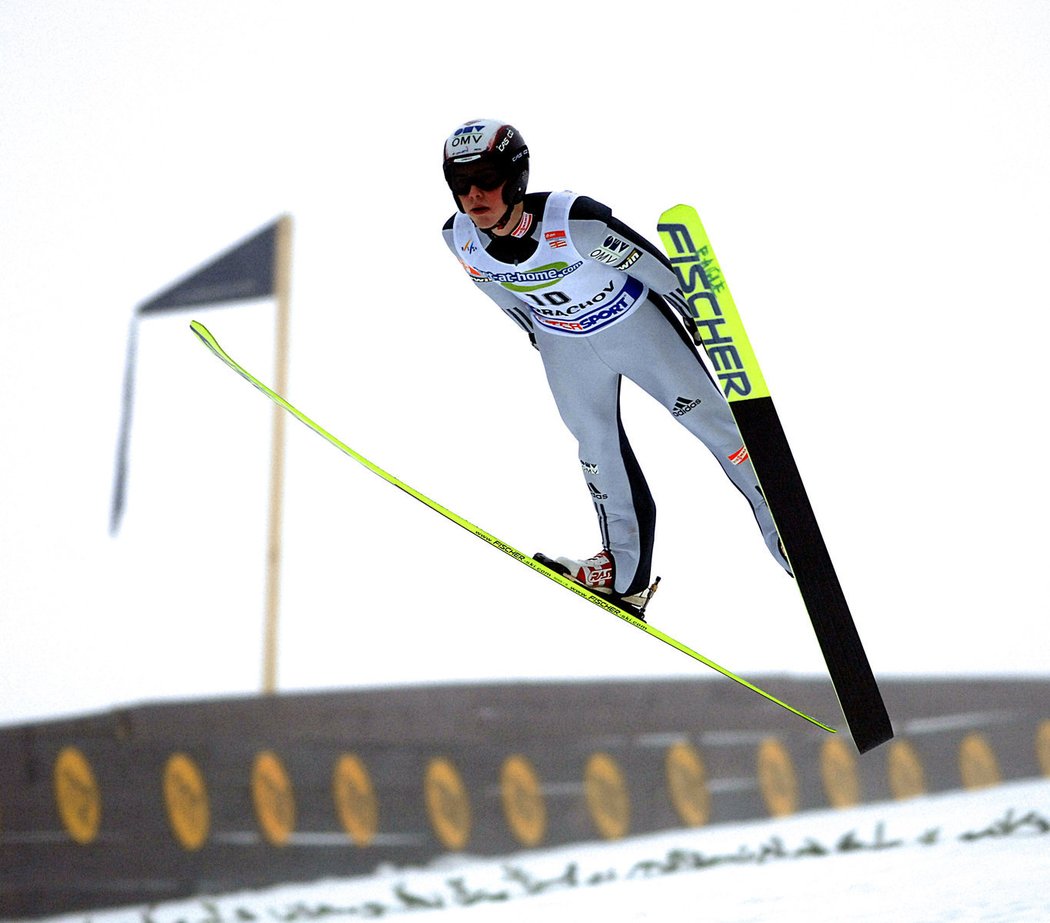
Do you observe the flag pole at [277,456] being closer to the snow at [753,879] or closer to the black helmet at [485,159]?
the snow at [753,879]

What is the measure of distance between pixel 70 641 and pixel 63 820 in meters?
1.18

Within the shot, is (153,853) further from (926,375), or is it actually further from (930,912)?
(926,375)

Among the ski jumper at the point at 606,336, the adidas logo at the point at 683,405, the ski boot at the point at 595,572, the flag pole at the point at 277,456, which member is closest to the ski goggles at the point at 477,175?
the ski jumper at the point at 606,336

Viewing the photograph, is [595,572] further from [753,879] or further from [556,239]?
[753,879]

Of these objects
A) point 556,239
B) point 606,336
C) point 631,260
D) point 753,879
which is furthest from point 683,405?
point 753,879

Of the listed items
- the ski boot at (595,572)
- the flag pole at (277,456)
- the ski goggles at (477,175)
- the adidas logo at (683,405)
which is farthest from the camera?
the flag pole at (277,456)

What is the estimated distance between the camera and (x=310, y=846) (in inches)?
299

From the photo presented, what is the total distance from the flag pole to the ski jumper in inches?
184

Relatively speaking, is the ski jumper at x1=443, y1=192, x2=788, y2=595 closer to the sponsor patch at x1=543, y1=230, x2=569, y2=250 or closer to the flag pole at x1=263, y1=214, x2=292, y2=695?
the sponsor patch at x1=543, y1=230, x2=569, y2=250

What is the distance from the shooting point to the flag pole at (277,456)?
7.59 m

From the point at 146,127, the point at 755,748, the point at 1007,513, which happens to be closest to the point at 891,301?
the point at 1007,513

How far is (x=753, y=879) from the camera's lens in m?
6.31

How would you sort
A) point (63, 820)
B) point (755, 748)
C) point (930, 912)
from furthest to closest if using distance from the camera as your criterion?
point (755, 748)
point (63, 820)
point (930, 912)

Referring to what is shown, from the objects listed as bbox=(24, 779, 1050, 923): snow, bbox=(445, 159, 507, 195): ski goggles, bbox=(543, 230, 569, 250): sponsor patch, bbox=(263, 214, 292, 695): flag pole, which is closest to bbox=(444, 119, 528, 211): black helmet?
bbox=(445, 159, 507, 195): ski goggles
